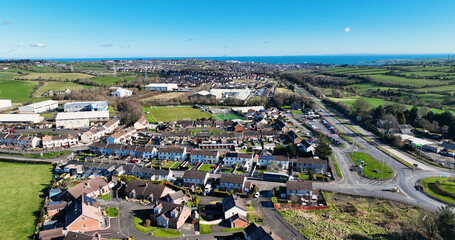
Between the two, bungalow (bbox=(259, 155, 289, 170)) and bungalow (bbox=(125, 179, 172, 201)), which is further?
bungalow (bbox=(259, 155, 289, 170))

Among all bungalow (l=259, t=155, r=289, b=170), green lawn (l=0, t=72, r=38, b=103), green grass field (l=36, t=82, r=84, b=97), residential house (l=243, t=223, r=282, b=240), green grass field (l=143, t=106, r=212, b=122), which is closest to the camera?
residential house (l=243, t=223, r=282, b=240)

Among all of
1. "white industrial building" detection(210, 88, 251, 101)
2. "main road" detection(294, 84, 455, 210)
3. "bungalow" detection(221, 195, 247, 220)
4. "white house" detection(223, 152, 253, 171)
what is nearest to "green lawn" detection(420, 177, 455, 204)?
"main road" detection(294, 84, 455, 210)

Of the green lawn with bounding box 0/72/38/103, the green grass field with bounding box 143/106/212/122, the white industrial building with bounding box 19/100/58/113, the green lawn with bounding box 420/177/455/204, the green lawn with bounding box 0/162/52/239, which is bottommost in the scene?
the green lawn with bounding box 420/177/455/204

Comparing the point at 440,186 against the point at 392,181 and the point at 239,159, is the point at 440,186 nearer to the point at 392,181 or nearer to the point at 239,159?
the point at 392,181

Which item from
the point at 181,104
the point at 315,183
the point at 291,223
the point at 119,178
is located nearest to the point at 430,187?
the point at 315,183

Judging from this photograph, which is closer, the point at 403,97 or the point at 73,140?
the point at 73,140

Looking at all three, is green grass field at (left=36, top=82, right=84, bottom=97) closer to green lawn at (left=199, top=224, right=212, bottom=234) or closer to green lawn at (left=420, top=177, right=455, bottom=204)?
green lawn at (left=199, top=224, right=212, bottom=234)

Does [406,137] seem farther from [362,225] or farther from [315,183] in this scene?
[362,225]
